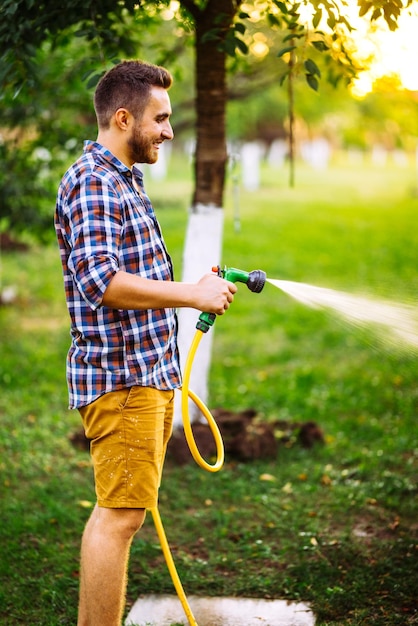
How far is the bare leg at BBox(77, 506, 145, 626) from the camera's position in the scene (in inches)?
106

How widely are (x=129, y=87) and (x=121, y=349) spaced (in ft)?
2.87

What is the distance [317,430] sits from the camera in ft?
18.3

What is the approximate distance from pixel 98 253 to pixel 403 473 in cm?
319

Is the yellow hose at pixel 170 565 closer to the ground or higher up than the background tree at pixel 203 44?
closer to the ground

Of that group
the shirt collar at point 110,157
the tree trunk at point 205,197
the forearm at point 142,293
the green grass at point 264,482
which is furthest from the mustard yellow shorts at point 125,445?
the tree trunk at point 205,197

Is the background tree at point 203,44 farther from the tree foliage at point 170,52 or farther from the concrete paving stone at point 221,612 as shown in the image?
the concrete paving stone at point 221,612

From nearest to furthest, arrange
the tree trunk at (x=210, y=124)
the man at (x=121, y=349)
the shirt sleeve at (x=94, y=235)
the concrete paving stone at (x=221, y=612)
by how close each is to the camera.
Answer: the shirt sleeve at (x=94, y=235) → the man at (x=121, y=349) → the concrete paving stone at (x=221, y=612) → the tree trunk at (x=210, y=124)

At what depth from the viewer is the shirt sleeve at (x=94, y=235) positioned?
2.50m

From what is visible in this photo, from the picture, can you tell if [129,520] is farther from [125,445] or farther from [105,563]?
[125,445]

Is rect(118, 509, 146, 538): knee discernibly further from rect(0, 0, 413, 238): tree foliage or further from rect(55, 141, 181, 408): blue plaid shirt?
rect(0, 0, 413, 238): tree foliage

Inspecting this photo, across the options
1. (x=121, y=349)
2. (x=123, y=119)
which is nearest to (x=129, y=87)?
(x=123, y=119)

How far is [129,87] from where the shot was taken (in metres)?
2.71

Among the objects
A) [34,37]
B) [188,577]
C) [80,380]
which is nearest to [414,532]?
[188,577]

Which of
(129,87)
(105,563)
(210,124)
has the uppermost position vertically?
(210,124)
